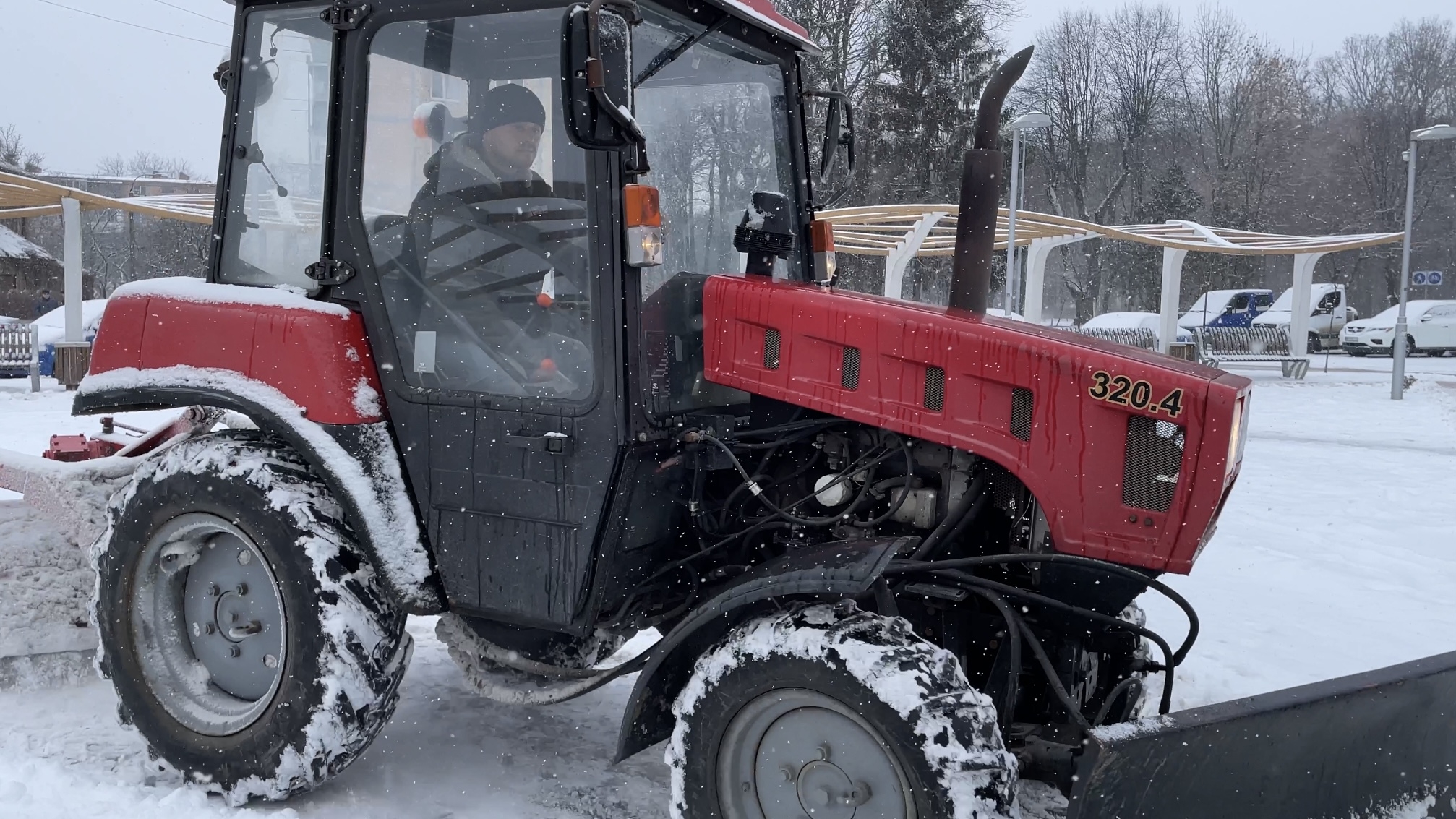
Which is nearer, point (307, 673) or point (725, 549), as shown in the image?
point (307, 673)

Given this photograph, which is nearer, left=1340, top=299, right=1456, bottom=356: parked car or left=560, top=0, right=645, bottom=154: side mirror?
left=560, top=0, right=645, bottom=154: side mirror

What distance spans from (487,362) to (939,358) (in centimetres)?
130

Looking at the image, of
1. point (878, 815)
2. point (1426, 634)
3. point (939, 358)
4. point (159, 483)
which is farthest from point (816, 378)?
point (1426, 634)

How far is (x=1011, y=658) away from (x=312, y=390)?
2.13 meters

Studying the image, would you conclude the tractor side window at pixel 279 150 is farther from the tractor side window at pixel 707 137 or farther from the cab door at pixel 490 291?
the tractor side window at pixel 707 137

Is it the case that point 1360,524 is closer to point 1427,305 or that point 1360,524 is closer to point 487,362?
point 487,362

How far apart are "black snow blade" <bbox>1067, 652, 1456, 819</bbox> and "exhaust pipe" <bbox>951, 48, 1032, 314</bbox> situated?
50.3 inches

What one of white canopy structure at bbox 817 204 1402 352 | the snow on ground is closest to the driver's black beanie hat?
the snow on ground

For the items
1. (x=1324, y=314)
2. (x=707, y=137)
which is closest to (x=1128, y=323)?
(x=1324, y=314)

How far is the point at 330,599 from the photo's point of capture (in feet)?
10.3

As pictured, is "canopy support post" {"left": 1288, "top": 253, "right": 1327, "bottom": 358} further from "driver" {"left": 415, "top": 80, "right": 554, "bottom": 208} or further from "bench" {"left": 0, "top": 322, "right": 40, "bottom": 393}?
"bench" {"left": 0, "top": 322, "right": 40, "bottom": 393}

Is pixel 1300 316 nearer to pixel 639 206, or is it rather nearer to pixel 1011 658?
pixel 1011 658

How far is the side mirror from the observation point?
8.56 feet

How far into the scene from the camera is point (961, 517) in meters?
3.00
